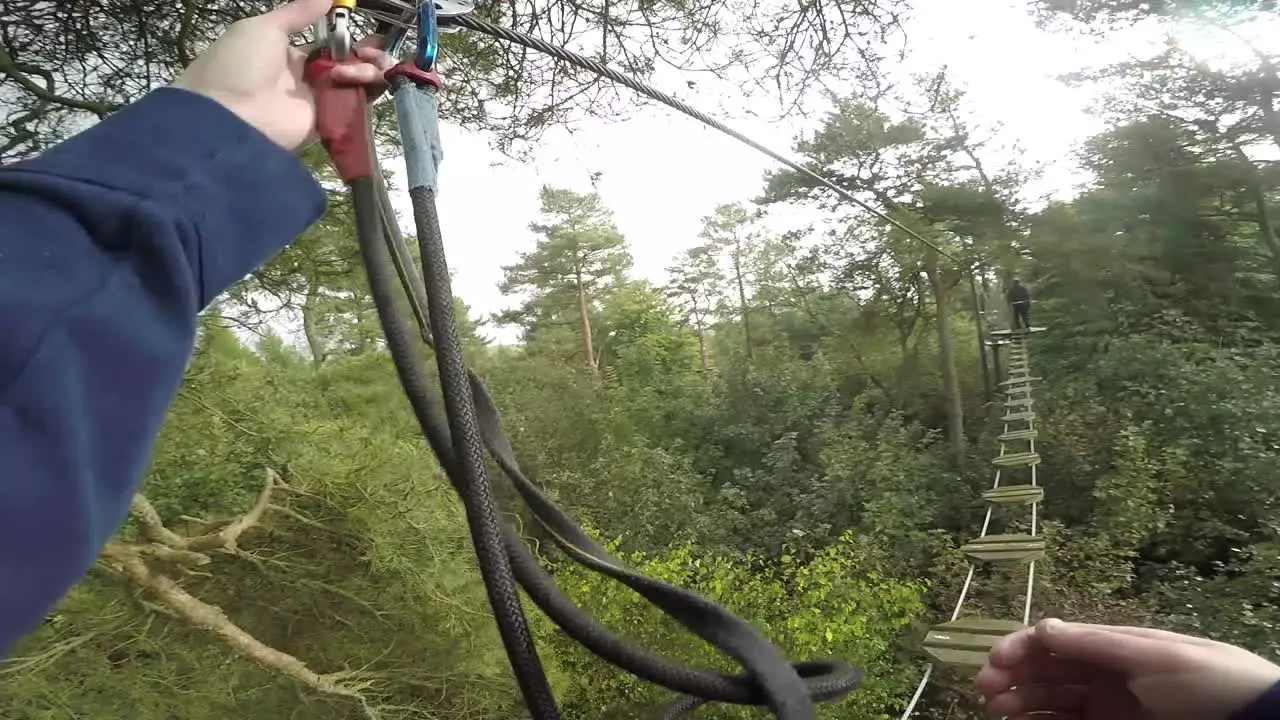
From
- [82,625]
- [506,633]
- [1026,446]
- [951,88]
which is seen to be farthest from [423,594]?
[951,88]

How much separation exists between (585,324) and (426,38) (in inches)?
102

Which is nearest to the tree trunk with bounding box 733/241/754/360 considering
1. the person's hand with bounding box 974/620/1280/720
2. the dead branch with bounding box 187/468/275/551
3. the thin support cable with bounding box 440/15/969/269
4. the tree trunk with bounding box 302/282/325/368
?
Answer: the tree trunk with bounding box 302/282/325/368

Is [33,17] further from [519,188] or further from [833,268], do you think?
[833,268]

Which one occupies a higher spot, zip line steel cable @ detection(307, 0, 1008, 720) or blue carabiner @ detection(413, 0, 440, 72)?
blue carabiner @ detection(413, 0, 440, 72)

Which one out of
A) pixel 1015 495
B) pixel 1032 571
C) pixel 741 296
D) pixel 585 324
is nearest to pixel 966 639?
pixel 1032 571

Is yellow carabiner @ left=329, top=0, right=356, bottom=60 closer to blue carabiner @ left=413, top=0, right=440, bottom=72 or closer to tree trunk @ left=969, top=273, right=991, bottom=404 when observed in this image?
blue carabiner @ left=413, top=0, right=440, bottom=72

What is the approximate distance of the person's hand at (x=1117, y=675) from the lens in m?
0.27

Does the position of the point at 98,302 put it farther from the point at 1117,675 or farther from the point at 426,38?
the point at 1117,675

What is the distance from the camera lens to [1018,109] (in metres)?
1.77

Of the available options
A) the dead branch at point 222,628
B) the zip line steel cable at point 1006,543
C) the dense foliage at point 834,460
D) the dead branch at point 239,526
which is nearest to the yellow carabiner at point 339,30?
the dense foliage at point 834,460

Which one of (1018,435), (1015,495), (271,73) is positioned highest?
(271,73)

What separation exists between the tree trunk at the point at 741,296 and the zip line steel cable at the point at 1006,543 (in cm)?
77

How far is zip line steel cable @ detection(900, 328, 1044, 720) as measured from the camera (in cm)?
126

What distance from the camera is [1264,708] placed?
0.83 ft
